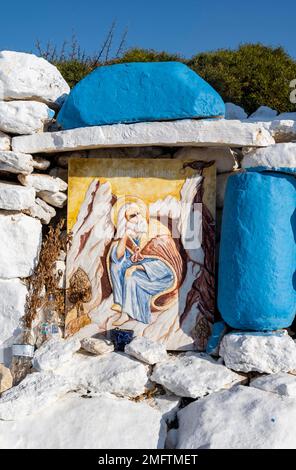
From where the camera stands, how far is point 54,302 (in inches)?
159

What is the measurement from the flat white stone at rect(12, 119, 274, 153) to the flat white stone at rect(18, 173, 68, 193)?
0.66ft

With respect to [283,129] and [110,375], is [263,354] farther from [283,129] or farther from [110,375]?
[283,129]

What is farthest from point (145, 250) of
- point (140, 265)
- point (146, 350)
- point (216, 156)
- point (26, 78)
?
point (26, 78)

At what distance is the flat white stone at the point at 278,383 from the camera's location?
126 inches

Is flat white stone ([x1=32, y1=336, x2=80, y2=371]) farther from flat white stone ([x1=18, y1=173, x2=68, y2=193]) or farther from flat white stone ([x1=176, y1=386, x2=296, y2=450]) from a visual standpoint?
flat white stone ([x1=18, y1=173, x2=68, y2=193])

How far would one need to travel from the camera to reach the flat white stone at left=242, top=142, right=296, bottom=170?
12.1ft

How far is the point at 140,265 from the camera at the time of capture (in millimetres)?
4066

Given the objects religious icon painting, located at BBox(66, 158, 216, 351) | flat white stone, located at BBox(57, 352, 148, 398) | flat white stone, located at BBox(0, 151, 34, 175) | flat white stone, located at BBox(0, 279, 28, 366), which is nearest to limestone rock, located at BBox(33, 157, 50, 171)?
flat white stone, located at BBox(0, 151, 34, 175)

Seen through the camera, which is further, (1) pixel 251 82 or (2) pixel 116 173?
(1) pixel 251 82

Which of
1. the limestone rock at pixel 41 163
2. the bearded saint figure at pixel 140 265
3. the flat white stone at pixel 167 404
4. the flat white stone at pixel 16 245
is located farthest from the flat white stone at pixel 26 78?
the flat white stone at pixel 167 404

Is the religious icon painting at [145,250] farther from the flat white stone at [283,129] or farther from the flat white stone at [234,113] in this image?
the flat white stone at [234,113]
